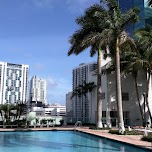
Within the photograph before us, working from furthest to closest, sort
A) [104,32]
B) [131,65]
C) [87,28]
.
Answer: [131,65], [87,28], [104,32]

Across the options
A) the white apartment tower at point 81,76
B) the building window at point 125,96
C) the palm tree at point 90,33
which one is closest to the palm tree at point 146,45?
the palm tree at point 90,33

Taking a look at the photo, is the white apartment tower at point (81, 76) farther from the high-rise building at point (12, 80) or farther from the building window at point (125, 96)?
the high-rise building at point (12, 80)

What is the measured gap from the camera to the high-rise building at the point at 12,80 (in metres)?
92.5

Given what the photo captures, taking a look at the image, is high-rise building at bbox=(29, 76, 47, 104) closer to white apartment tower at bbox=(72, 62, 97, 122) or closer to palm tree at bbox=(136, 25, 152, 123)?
white apartment tower at bbox=(72, 62, 97, 122)

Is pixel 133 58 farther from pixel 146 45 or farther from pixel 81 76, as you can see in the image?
pixel 81 76

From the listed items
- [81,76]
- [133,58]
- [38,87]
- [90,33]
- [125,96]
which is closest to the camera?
[90,33]

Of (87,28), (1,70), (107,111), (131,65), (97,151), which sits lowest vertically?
(97,151)

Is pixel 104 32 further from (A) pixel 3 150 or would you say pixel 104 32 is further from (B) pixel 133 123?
(B) pixel 133 123

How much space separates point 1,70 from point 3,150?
268ft

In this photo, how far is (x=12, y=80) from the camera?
302ft

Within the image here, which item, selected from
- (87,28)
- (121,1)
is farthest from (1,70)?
(87,28)

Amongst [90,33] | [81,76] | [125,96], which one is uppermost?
[81,76]

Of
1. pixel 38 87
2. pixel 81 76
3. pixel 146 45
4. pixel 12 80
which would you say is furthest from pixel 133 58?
pixel 38 87

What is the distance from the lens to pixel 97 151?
46.6 feet
